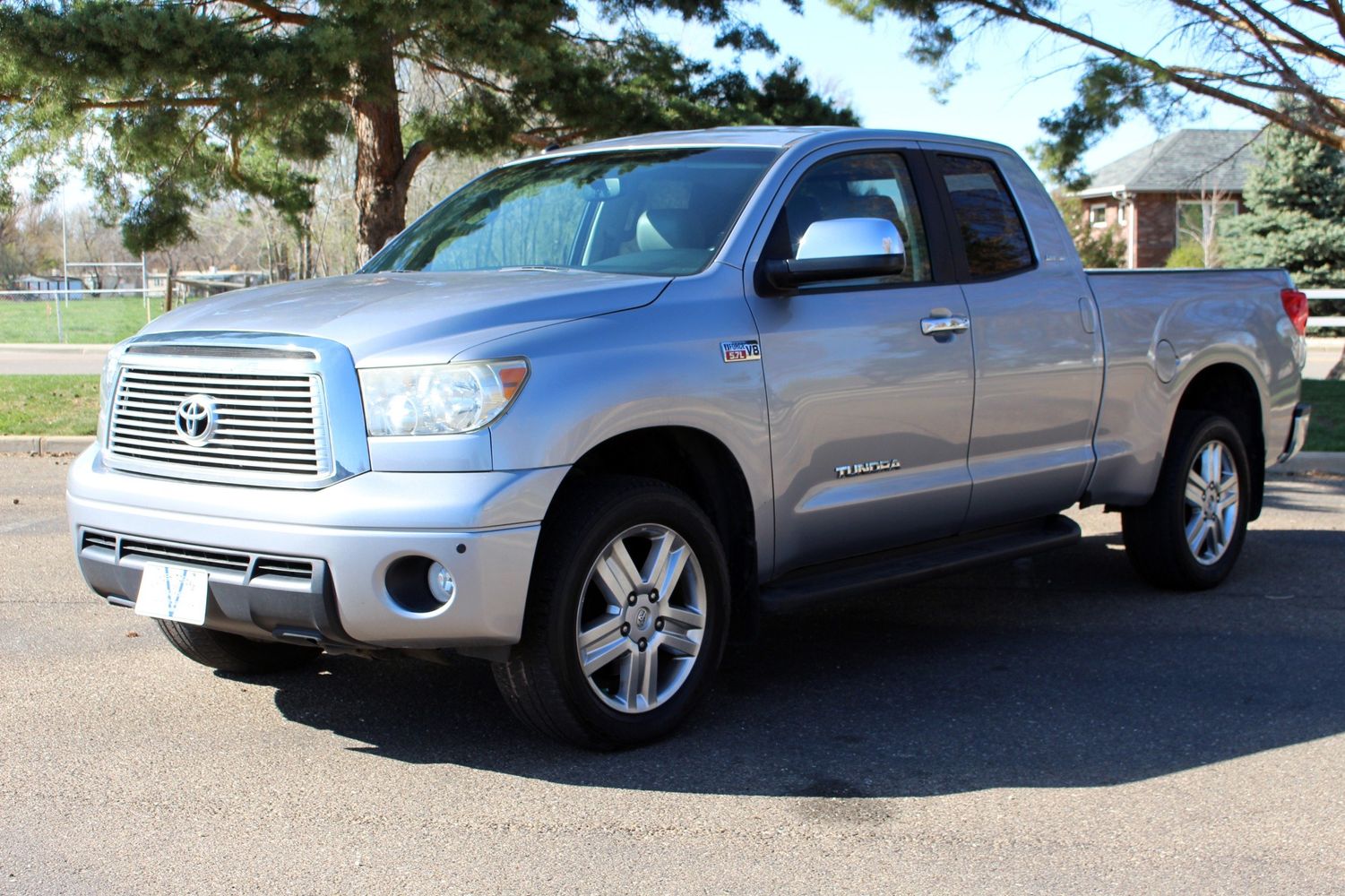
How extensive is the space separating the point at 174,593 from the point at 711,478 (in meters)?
1.76

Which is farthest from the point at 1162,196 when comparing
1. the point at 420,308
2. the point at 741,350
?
the point at 420,308

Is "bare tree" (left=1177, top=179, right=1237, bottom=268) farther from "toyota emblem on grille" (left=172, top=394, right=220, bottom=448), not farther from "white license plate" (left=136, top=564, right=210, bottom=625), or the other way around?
"white license plate" (left=136, top=564, right=210, bottom=625)

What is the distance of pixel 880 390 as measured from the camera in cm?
534

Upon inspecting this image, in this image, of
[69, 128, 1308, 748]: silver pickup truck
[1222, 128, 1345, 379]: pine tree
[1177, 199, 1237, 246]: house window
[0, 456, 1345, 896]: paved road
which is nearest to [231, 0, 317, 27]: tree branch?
[69, 128, 1308, 748]: silver pickup truck

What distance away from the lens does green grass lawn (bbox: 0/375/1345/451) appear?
12.8 m

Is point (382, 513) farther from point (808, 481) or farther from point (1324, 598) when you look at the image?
point (1324, 598)

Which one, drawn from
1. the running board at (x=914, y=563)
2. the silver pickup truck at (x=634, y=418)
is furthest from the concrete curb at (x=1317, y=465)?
the running board at (x=914, y=563)

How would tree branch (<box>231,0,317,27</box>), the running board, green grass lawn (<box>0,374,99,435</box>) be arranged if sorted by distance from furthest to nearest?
tree branch (<box>231,0,317,27</box>), green grass lawn (<box>0,374,99,435</box>), the running board

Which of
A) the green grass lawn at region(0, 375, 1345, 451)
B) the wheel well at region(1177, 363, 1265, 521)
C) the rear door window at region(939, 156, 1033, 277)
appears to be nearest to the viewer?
the rear door window at region(939, 156, 1033, 277)

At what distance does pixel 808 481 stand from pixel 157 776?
2.32 m

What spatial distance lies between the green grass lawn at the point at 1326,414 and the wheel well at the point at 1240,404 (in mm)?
4728

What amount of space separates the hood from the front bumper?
0.40m

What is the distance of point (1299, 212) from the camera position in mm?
35719

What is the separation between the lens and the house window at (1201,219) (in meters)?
43.4
